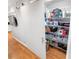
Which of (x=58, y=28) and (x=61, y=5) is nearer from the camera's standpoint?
(x=58, y=28)

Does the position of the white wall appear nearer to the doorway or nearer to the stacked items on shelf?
the doorway

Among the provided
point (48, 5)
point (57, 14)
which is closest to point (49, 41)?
point (57, 14)

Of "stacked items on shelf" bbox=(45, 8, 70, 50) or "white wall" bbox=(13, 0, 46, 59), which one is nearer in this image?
"white wall" bbox=(13, 0, 46, 59)

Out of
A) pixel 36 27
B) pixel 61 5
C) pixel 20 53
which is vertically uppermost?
pixel 61 5

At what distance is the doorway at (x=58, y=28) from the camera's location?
4.80 m

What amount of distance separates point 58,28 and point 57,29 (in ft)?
0.27

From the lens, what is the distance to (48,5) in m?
6.16

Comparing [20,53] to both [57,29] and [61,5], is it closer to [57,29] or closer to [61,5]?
[57,29]

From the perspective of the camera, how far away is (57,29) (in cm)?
521

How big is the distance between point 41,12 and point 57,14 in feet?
5.24

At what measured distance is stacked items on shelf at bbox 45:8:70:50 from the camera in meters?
4.84

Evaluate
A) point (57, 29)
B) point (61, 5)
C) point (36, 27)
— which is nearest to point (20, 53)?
point (36, 27)

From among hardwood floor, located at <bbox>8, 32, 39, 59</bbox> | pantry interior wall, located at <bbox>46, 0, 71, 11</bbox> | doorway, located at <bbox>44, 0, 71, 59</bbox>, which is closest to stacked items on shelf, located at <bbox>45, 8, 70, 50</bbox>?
doorway, located at <bbox>44, 0, 71, 59</bbox>

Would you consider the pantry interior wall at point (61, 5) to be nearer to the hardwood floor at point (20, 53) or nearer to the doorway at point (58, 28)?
the doorway at point (58, 28)
